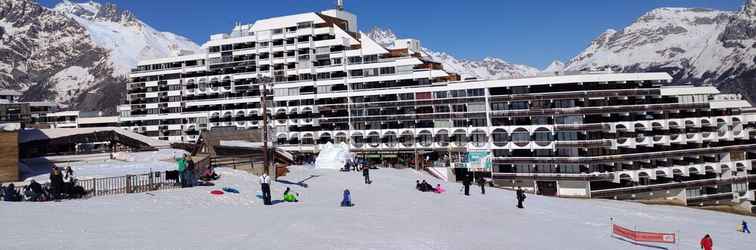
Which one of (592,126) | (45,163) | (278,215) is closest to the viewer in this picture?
(278,215)

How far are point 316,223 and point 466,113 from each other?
6429cm

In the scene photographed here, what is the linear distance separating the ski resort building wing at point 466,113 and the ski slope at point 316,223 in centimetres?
3557

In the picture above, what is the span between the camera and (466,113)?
9169 centimetres

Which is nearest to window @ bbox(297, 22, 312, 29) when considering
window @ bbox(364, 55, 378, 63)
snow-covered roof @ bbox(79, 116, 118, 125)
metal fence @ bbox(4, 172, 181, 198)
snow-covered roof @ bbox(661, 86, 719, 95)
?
window @ bbox(364, 55, 378, 63)

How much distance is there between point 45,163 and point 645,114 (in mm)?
77943

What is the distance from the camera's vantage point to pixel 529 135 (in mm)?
87625

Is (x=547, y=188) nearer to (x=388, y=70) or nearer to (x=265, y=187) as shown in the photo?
(x=388, y=70)

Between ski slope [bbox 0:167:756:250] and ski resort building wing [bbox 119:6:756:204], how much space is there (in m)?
35.6

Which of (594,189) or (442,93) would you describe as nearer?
(594,189)

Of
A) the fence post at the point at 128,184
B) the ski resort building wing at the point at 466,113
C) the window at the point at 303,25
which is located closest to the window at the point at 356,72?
the ski resort building wing at the point at 466,113

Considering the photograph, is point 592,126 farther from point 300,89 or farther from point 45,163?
point 45,163

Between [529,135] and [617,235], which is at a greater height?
[529,135]

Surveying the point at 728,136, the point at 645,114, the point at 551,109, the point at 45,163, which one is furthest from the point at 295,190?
the point at 728,136

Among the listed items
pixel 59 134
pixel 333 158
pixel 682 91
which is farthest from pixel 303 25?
pixel 682 91
